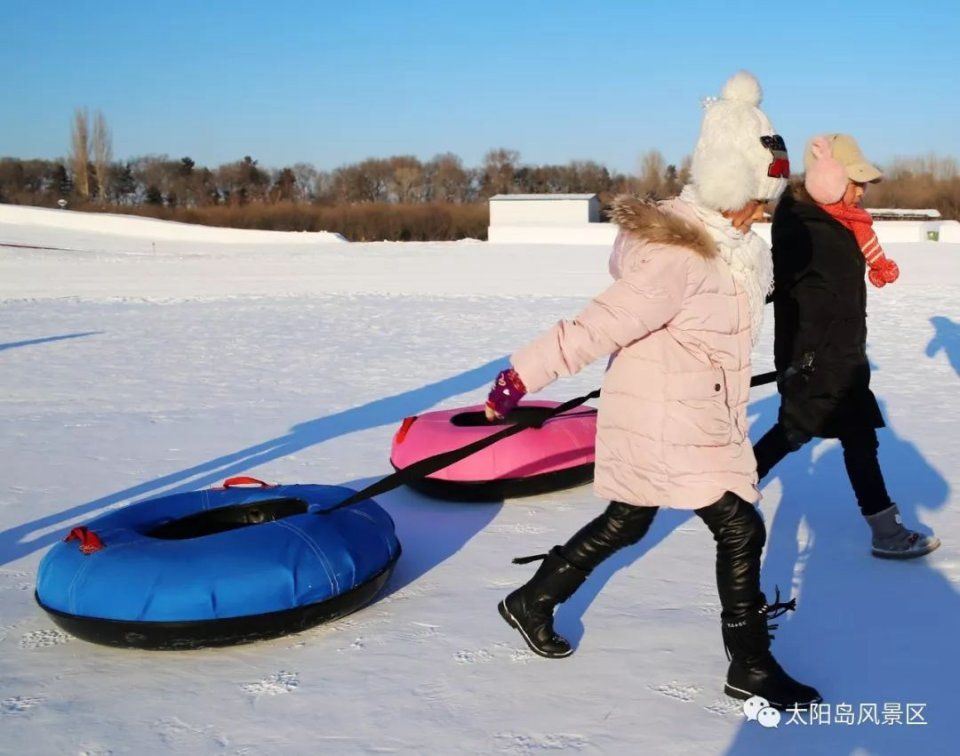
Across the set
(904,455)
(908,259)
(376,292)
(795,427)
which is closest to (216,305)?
(376,292)

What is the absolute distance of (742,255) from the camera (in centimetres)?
278

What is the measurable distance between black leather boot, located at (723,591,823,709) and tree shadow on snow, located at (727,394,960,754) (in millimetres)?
77

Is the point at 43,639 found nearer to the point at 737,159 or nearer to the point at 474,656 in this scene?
the point at 474,656

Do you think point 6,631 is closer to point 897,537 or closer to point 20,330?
point 897,537

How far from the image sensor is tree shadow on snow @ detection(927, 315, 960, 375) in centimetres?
933

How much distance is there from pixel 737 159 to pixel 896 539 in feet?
6.57

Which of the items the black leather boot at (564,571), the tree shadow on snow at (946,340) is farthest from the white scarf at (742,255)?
the tree shadow on snow at (946,340)

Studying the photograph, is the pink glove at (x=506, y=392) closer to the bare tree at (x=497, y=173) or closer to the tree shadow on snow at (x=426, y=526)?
the tree shadow on snow at (x=426, y=526)

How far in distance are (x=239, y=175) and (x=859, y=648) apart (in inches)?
2820

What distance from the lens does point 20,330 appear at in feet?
40.8

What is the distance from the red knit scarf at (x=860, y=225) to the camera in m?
3.84

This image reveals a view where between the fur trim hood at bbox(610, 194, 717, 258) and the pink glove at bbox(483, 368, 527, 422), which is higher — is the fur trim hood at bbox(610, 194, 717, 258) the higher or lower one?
the higher one

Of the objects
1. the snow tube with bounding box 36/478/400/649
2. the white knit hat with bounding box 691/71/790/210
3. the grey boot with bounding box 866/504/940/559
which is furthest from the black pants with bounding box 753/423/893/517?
the snow tube with bounding box 36/478/400/649

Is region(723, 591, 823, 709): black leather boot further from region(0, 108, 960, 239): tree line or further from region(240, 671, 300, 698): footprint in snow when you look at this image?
region(0, 108, 960, 239): tree line
